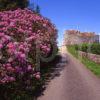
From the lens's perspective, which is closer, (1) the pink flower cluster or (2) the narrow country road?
(1) the pink flower cluster

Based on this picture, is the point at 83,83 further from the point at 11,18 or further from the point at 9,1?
the point at 9,1

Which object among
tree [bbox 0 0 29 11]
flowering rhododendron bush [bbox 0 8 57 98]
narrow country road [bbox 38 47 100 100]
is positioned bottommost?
narrow country road [bbox 38 47 100 100]

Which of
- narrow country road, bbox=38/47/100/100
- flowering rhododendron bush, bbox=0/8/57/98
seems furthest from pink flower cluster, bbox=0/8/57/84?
narrow country road, bbox=38/47/100/100

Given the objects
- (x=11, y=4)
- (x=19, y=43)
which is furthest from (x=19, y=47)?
(x=11, y=4)

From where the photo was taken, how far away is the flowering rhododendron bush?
47.0ft

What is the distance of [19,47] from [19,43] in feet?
3.83

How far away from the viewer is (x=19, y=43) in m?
16.2

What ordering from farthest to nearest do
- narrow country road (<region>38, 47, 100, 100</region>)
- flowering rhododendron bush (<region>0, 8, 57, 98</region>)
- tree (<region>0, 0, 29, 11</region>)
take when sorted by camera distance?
tree (<region>0, 0, 29, 11</region>), narrow country road (<region>38, 47, 100, 100</region>), flowering rhododendron bush (<region>0, 8, 57, 98</region>)

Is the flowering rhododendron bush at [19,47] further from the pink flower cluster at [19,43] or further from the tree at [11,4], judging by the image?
the tree at [11,4]

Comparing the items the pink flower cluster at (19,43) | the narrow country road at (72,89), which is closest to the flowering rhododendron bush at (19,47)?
the pink flower cluster at (19,43)

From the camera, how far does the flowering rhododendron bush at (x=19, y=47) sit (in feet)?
47.0

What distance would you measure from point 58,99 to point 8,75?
7.78 feet

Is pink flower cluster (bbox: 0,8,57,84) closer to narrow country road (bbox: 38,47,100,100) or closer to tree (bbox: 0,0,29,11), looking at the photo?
narrow country road (bbox: 38,47,100,100)

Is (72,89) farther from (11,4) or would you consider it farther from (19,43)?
(11,4)
